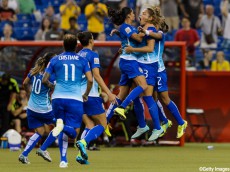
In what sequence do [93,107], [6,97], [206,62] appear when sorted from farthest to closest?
[206,62] → [6,97] → [93,107]

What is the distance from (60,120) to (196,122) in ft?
33.7

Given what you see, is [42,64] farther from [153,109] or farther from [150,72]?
[153,109]

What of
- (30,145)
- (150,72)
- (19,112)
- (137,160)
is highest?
(150,72)

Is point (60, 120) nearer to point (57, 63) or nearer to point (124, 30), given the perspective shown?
point (57, 63)

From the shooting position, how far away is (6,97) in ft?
76.3

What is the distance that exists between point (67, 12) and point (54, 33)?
5.81 ft

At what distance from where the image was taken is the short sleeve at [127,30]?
18.0 m

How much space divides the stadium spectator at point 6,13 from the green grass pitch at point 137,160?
667 centimetres

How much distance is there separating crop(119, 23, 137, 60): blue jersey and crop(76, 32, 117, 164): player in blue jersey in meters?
0.87

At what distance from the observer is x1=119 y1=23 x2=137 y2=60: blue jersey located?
711 inches

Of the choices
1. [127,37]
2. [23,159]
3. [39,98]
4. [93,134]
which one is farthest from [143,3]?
[93,134]

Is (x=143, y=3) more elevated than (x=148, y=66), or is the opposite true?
(x=143, y=3)

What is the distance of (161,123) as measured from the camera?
19.7m

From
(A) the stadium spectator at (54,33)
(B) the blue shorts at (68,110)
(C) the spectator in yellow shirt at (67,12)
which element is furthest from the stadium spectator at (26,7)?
(B) the blue shorts at (68,110)
